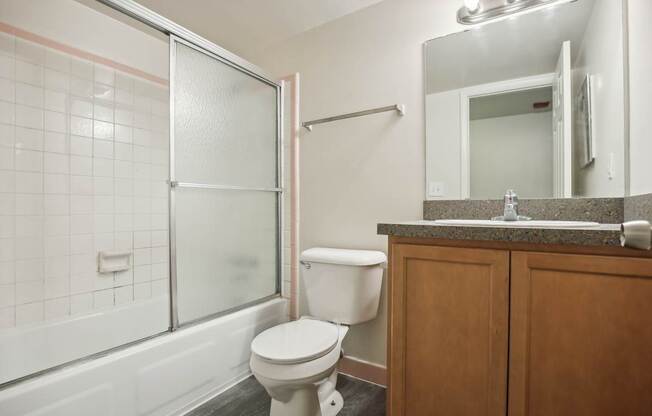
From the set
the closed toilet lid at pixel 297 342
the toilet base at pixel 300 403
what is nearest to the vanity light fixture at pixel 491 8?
the closed toilet lid at pixel 297 342

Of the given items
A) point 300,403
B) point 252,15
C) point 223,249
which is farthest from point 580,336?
point 252,15

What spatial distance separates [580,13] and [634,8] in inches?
11.1

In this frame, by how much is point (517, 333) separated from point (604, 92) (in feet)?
3.45

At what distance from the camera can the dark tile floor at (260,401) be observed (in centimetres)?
155

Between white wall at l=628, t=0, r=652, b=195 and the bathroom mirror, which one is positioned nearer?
white wall at l=628, t=0, r=652, b=195

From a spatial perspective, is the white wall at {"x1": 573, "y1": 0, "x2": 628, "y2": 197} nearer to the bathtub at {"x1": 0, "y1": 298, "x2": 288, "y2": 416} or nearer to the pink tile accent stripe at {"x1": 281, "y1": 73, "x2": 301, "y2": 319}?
the pink tile accent stripe at {"x1": 281, "y1": 73, "x2": 301, "y2": 319}

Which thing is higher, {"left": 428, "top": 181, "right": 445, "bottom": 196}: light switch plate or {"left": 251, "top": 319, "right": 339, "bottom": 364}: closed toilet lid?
{"left": 428, "top": 181, "right": 445, "bottom": 196}: light switch plate

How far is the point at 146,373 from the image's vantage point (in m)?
1.38

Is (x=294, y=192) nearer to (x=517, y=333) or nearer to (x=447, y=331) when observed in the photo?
(x=447, y=331)

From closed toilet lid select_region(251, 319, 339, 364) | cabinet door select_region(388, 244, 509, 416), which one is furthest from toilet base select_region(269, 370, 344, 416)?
cabinet door select_region(388, 244, 509, 416)

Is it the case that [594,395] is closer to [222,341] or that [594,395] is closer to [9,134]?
[222,341]

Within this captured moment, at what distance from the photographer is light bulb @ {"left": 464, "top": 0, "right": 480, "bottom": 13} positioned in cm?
147

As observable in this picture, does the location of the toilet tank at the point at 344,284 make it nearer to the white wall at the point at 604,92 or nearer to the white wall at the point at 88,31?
the white wall at the point at 604,92

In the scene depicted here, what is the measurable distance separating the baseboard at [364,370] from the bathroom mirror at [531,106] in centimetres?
105
